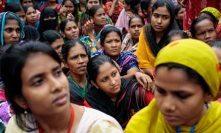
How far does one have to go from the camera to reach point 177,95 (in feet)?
4.69

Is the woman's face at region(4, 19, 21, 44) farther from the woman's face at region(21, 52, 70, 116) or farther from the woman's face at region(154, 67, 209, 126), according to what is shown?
the woman's face at region(154, 67, 209, 126)

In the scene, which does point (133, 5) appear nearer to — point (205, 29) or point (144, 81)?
point (205, 29)

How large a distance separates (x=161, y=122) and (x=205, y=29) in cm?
213

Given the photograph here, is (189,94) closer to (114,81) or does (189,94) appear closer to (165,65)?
(165,65)

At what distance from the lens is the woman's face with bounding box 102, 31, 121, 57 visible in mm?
3949

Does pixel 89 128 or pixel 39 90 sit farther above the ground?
pixel 39 90

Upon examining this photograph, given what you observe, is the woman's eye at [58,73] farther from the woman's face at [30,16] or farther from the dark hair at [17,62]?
the woman's face at [30,16]

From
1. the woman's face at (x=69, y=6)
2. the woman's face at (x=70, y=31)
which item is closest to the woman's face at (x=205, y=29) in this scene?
the woman's face at (x=70, y=31)

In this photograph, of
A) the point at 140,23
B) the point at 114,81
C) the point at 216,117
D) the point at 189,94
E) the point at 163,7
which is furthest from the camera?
the point at 140,23

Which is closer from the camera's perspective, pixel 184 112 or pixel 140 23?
pixel 184 112

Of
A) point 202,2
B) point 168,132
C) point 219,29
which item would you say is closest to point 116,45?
point 219,29

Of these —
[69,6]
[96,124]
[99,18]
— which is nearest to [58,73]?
[96,124]

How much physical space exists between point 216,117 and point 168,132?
0.62ft

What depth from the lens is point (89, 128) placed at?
1.53m
